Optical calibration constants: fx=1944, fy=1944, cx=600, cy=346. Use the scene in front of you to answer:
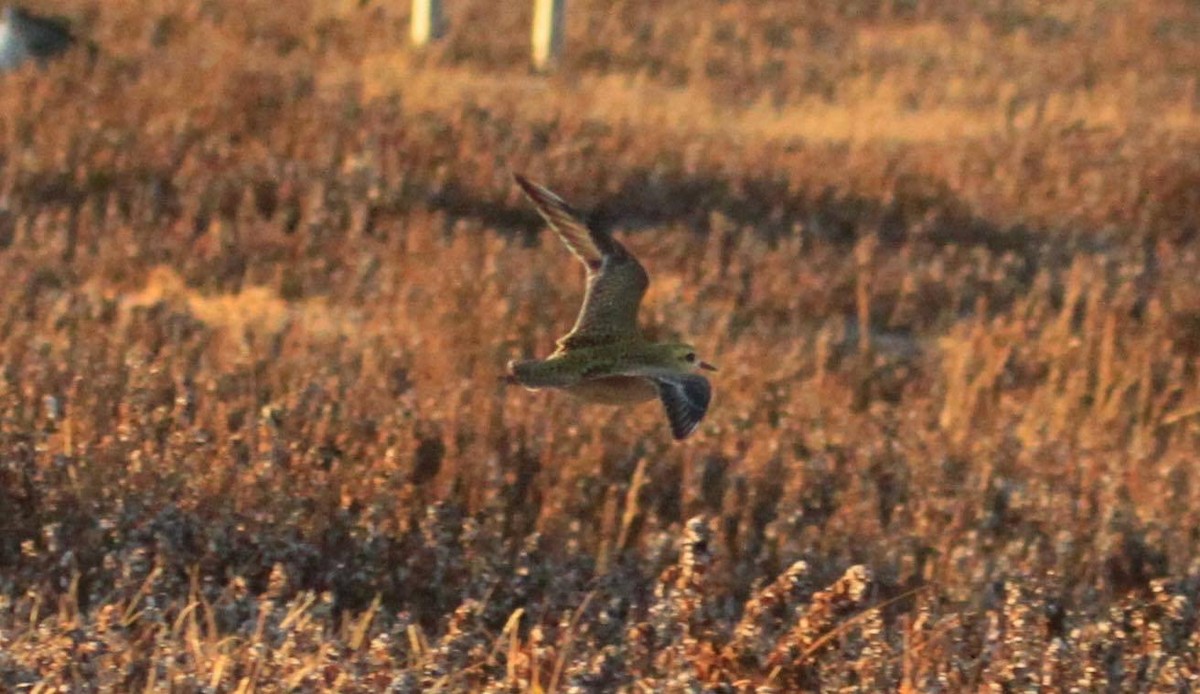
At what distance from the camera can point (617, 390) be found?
348 cm

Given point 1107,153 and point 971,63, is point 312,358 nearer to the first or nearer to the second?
point 1107,153

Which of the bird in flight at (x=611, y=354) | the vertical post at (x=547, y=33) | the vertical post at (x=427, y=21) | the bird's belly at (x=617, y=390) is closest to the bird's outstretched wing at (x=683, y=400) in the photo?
the bird in flight at (x=611, y=354)

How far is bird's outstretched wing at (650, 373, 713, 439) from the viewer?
3164mm

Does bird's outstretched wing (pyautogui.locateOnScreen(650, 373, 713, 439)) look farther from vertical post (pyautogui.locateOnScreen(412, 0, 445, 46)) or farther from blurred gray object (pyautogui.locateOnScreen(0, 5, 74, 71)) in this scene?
vertical post (pyautogui.locateOnScreen(412, 0, 445, 46))

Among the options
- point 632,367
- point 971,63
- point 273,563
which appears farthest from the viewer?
point 971,63

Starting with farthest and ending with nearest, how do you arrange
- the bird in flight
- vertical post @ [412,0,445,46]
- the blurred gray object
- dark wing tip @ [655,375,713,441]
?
1. vertical post @ [412,0,445,46]
2. the blurred gray object
3. the bird in flight
4. dark wing tip @ [655,375,713,441]

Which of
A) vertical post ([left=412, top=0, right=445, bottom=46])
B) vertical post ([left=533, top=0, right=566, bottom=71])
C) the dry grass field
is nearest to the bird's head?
the dry grass field

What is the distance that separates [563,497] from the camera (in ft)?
16.1

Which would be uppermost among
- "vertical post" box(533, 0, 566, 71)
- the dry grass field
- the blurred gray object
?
"vertical post" box(533, 0, 566, 71)

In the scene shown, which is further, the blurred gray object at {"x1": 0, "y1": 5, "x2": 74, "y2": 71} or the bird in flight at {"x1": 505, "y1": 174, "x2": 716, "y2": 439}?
the blurred gray object at {"x1": 0, "y1": 5, "x2": 74, "y2": 71}

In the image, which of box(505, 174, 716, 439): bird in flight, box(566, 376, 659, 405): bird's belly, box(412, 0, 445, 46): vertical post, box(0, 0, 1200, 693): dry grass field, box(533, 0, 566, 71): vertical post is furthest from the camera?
box(412, 0, 445, 46): vertical post

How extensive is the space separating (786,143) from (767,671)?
24.2ft

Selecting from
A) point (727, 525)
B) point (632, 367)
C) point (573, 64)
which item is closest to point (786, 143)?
point (573, 64)

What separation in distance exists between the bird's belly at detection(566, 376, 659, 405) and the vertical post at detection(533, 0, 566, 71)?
1071 cm
